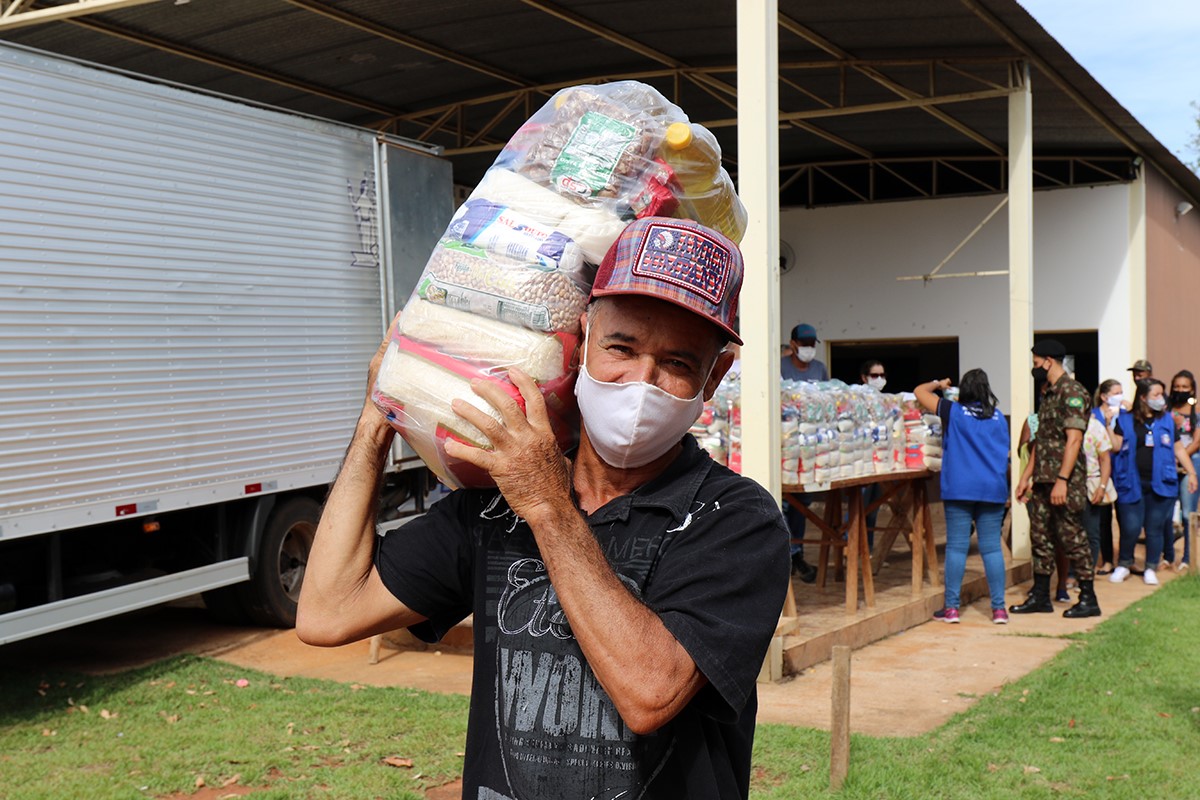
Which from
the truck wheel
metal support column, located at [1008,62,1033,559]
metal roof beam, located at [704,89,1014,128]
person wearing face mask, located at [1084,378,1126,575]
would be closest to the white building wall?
metal roof beam, located at [704,89,1014,128]

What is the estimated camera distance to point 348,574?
2234 mm

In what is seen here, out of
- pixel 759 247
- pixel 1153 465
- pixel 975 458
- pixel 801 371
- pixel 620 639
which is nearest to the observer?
pixel 620 639

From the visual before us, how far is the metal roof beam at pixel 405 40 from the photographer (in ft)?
34.8

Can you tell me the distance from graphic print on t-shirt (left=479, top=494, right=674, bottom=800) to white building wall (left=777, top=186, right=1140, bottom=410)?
16.5 meters

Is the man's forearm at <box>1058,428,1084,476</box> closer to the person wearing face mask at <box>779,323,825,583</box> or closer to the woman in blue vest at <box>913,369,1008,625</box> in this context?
the woman in blue vest at <box>913,369,1008,625</box>

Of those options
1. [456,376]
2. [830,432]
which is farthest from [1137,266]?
[456,376]

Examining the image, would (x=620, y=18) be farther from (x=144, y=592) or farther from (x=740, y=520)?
(x=740, y=520)

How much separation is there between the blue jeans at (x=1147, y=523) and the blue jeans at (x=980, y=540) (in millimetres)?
2933

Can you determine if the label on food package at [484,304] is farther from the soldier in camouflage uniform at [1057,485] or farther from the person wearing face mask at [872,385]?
the person wearing face mask at [872,385]

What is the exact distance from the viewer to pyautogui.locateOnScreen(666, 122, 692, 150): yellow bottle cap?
8.01ft

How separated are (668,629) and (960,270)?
17298mm

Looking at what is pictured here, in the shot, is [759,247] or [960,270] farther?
[960,270]

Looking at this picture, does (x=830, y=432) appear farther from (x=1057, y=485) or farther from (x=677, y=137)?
(x=677, y=137)

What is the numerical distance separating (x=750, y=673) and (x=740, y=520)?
26 centimetres
